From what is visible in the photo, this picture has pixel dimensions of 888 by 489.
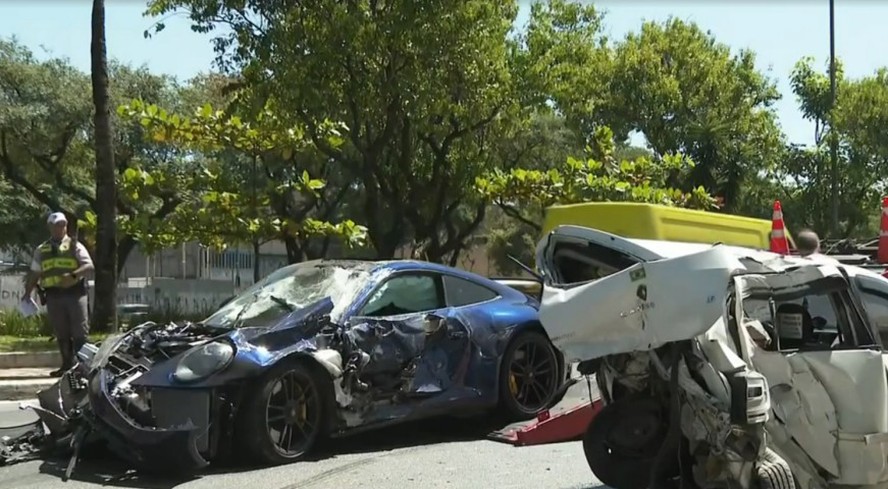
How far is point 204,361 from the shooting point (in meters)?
6.50

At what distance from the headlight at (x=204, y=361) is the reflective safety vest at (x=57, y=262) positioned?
4.60 metres

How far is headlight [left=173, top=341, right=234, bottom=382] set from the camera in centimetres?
641

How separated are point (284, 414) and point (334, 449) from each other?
0.92 m

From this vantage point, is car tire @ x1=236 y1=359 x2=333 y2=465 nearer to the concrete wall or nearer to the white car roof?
the white car roof

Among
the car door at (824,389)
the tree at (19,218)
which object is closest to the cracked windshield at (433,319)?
the car door at (824,389)

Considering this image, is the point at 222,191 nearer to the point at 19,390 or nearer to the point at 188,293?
the point at 19,390

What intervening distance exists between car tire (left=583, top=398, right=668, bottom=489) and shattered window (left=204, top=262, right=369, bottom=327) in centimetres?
248

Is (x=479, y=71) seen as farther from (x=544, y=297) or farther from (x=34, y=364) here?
(x=544, y=297)

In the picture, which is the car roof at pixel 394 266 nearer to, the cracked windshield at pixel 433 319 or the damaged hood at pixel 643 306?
the cracked windshield at pixel 433 319

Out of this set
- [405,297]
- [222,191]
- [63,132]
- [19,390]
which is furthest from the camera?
[63,132]

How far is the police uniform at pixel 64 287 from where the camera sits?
10516 millimetres

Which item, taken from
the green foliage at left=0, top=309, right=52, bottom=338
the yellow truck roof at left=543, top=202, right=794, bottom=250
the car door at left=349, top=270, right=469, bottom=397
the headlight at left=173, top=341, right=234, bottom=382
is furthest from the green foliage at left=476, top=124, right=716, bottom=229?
the headlight at left=173, top=341, right=234, bottom=382

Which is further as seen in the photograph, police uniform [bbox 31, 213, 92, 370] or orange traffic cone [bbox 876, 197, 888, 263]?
police uniform [bbox 31, 213, 92, 370]

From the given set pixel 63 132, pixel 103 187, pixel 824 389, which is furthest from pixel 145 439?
pixel 63 132
